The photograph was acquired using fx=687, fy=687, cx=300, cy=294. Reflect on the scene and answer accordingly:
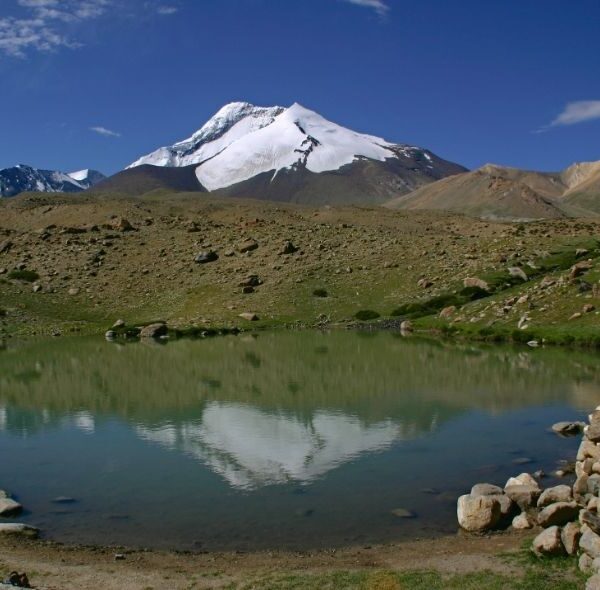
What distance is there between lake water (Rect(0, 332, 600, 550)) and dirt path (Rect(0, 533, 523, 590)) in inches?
36.5

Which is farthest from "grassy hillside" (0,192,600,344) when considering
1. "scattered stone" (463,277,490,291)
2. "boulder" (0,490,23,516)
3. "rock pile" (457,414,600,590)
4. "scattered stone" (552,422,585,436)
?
"boulder" (0,490,23,516)

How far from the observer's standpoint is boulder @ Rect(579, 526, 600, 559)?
1506 centimetres

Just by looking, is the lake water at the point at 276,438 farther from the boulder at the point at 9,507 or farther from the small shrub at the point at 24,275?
the small shrub at the point at 24,275

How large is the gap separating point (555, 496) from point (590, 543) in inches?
179

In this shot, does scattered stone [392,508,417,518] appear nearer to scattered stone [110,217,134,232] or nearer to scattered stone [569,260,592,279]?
scattered stone [569,260,592,279]

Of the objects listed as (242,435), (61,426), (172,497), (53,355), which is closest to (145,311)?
(53,355)

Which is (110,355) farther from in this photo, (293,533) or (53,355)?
(293,533)

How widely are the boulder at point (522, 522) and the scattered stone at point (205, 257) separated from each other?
86475mm

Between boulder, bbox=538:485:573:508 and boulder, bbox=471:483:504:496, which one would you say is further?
boulder, bbox=471:483:504:496

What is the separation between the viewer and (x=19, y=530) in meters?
19.4

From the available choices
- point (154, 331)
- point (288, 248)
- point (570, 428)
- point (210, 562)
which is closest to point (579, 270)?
point (570, 428)

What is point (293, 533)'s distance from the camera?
1927 centimetres

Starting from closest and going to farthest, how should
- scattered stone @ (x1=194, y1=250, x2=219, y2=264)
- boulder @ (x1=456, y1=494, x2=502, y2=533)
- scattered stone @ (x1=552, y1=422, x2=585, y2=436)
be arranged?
boulder @ (x1=456, y1=494, x2=502, y2=533), scattered stone @ (x1=552, y1=422, x2=585, y2=436), scattered stone @ (x1=194, y1=250, x2=219, y2=264)

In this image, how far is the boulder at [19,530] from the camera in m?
19.2
